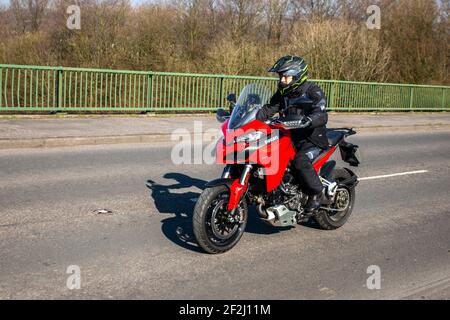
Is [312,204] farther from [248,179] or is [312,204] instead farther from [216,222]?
[216,222]

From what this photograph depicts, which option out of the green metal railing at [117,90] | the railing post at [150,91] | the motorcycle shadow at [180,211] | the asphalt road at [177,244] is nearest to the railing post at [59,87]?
the green metal railing at [117,90]

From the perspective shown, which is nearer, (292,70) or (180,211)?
(292,70)

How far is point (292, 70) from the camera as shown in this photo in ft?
19.0

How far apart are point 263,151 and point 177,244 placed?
129 centimetres

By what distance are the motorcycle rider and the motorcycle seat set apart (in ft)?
0.60

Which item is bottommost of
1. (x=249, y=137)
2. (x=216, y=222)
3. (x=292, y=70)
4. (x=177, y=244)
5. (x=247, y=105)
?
(x=177, y=244)

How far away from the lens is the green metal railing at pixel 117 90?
1526 cm

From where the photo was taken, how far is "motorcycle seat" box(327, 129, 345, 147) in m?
6.53

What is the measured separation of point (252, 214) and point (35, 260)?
2.86 m

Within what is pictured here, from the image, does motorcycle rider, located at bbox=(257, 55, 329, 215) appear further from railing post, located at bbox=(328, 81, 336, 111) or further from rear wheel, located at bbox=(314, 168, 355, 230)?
railing post, located at bbox=(328, 81, 336, 111)

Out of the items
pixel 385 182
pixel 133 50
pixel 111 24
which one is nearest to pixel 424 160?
pixel 385 182

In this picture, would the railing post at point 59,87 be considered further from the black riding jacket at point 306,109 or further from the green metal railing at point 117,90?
the black riding jacket at point 306,109

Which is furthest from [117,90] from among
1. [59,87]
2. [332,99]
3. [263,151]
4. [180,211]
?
[263,151]

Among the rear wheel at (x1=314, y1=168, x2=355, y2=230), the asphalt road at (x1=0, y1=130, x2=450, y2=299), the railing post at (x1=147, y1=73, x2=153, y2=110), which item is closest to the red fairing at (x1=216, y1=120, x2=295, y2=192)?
the asphalt road at (x1=0, y1=130, x2=450, y2=299)
